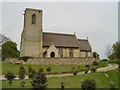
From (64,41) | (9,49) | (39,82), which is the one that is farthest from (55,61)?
(9,49)

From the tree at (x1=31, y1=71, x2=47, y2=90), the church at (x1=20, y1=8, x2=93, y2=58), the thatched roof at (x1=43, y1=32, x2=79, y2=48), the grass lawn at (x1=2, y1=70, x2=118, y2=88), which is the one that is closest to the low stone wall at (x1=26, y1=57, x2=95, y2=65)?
the church at (x1=20, y1=8, x2=93, y2=58)

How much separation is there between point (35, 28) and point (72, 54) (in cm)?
1209

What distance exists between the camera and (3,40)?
79250 mm

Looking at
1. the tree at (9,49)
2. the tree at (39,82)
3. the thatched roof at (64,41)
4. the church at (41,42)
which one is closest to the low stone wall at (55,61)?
the church at (41,42)

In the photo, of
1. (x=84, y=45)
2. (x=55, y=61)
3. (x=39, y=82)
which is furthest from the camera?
(x=84, y=45)

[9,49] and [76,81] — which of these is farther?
[9,49]

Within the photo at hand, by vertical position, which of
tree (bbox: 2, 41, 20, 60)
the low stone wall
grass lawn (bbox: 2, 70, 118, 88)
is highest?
tree (bbox: 2, 41, 20, 60)

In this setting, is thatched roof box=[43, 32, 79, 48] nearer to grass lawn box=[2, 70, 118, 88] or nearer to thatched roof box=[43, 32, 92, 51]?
thatched roof box=[43, 32, 92, 51]

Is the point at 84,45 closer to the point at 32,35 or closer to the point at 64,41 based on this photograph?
the point at 64,41

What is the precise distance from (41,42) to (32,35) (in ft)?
9.96

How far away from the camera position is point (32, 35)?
6644 cm

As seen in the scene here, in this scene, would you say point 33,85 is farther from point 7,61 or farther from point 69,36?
point 69,36

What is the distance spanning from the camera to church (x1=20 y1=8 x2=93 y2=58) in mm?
65000

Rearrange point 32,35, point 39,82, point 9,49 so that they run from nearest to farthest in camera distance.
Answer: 1. point 39,82
2. point 32,35
3. point 9,49
